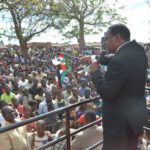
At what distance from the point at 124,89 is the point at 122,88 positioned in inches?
0.9

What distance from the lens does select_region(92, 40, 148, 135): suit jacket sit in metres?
2.80

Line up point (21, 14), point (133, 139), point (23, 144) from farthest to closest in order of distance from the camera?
point (21, 14) < point (23, 144) < point (133, 139)

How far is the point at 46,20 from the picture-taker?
25312 mm

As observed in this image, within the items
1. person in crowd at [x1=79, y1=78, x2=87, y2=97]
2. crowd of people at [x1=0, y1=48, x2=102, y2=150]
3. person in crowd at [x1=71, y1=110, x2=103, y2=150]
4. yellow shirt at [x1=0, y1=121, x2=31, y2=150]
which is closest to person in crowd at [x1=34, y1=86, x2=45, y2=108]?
crowd of people at [x1=0, y1=48, x2=102, y2=150]

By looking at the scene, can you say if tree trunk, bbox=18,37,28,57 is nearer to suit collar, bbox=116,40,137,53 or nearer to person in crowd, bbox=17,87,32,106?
person in crowd, bbox=17,87,32,106

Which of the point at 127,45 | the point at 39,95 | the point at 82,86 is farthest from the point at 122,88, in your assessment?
the point at 82,86

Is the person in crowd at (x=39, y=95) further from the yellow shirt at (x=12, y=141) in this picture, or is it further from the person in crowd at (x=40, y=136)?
the yellow shirt at (x=12, y=141)

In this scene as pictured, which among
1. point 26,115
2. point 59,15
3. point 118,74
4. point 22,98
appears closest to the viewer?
point 118,74

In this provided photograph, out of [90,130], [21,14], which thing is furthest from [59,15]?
[90,130]

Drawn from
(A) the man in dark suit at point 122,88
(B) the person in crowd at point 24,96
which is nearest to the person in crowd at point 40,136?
(A) the man in dark suit at point 122,88

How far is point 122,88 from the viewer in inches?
112

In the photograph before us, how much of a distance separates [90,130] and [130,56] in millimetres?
1965

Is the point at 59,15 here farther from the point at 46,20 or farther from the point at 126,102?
the point at 126,102

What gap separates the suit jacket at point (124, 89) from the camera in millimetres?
2803
